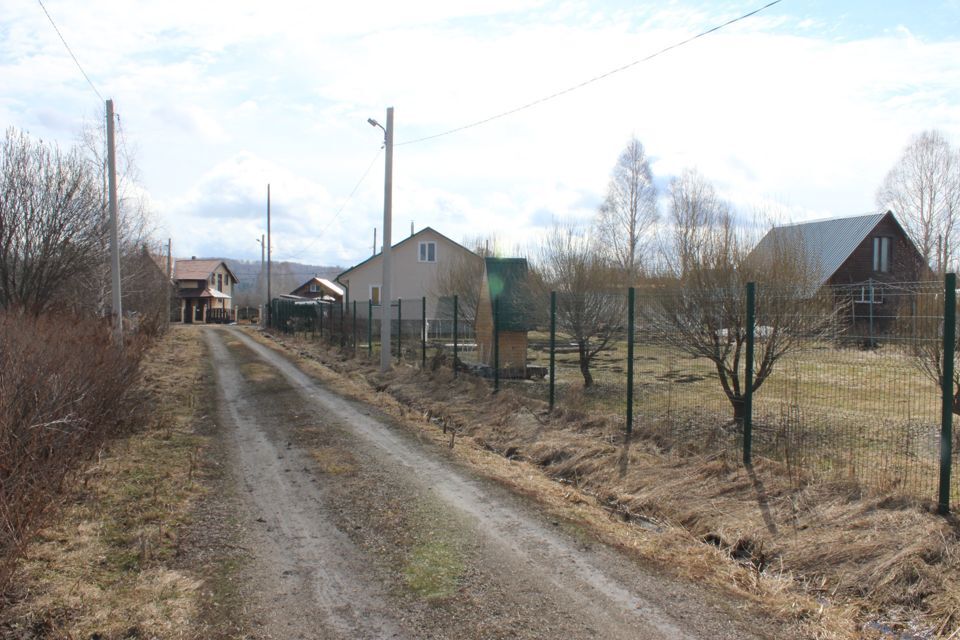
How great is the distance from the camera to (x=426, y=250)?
39844 mm

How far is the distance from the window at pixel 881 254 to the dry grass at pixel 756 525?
28.1 m

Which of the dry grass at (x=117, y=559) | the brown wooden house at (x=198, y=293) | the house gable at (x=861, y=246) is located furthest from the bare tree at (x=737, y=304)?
the brown wooden house at (x=198, y=293)

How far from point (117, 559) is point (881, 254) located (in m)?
34.6

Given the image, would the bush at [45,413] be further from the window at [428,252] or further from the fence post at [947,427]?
the window at [428,252]

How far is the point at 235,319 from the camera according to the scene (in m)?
67.1

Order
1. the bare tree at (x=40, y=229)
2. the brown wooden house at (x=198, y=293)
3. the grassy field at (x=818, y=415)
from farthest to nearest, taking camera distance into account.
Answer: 1. the brown wooden house at (x=198, y=293)
2. the bare tree at (x=40, y=229)
3. the grassy field at (x=818, y=415)

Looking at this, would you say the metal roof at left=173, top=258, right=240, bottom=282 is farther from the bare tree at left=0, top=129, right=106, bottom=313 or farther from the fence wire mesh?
the fence wire mesh

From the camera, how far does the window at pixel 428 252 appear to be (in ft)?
130

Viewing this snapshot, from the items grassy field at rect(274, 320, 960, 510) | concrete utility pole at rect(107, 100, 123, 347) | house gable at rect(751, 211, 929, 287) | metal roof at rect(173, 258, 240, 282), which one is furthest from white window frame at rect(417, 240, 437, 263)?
metal roof at rect(173, 258, 240, 282)

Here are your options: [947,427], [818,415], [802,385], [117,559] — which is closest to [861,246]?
[818,415]

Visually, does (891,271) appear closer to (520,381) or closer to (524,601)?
(520,381)

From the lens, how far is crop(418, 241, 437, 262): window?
39.7m

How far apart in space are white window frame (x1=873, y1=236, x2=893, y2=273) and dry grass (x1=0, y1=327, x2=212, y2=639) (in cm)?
3215

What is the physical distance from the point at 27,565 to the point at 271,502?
2047 millimetres
